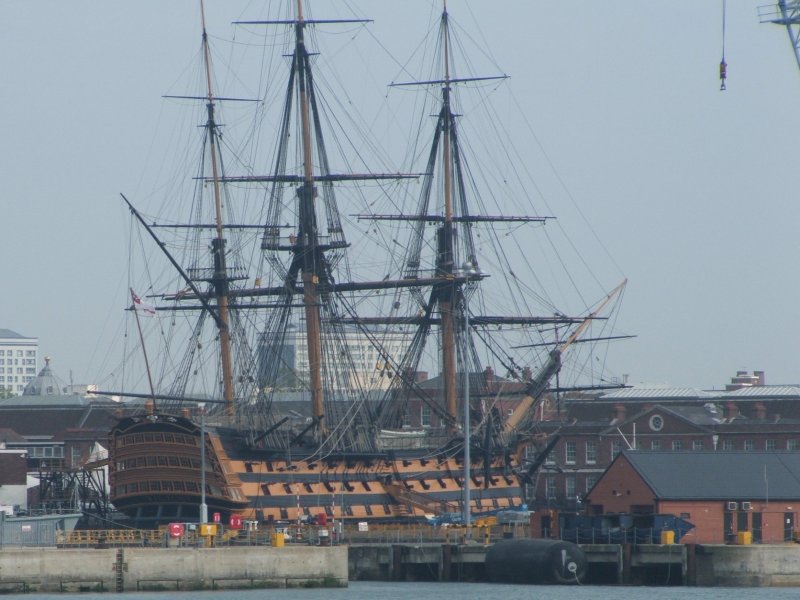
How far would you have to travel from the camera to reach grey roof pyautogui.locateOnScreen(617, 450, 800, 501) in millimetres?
73500

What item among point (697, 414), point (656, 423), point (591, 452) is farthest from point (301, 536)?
point (697, 414)

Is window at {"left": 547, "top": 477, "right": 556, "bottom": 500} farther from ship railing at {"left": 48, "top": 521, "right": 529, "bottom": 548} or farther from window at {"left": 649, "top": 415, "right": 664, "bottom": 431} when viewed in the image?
ship railing at {"left": 48, "top": 521, "right": 529, "bottom": 548}

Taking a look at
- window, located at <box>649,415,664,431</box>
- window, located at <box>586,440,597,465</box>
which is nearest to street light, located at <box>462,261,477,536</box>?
window, located at <box>649,415,664,431</box>

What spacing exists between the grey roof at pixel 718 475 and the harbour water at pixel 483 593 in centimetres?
834

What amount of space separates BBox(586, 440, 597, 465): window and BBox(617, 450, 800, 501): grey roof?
5577 cm

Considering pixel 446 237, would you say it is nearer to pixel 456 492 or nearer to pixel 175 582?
pixel 456 492

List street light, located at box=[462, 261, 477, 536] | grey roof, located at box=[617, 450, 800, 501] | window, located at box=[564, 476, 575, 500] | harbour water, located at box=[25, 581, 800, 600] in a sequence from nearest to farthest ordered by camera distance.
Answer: harbour water, located at box=[25, 581, 800, 600], street light, located at box=[462, 261, 477, 536], grey roof, located at box=[617, 450, 800, 501], window, located at box=[564, 476, 575, 500]

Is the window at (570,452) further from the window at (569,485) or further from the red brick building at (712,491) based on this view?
the red brick building at (712,491)

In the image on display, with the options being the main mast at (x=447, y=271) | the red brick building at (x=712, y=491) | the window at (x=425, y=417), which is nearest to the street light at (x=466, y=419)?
the red brick building at (x=712, y=491)

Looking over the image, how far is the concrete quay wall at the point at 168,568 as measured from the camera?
59.2 meters

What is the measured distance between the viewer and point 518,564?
66.4m

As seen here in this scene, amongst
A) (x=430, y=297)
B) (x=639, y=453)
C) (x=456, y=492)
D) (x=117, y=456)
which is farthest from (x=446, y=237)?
(x=639, y=453)

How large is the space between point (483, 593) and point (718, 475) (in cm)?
1483

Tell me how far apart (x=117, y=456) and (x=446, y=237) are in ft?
84.0
